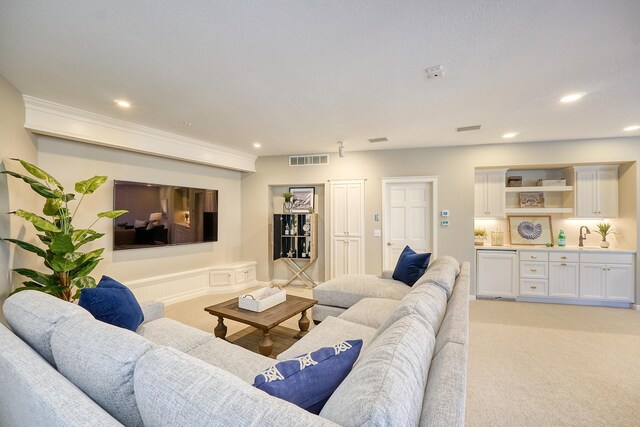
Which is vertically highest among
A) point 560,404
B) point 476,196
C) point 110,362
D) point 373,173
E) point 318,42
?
point 318,42

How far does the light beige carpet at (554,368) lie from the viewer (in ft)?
6.53

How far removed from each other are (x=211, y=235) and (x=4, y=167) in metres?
2.80

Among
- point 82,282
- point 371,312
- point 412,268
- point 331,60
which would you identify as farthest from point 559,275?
point 82,282

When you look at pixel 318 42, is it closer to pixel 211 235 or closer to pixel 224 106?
pixel 224 106

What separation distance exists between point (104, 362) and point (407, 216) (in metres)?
4.65

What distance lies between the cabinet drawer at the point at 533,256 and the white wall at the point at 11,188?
6.26 metres

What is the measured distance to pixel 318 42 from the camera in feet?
6.15

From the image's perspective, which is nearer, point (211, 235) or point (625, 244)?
point (625, 244)

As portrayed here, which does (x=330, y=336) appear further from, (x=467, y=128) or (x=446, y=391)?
(x=467, y=128)

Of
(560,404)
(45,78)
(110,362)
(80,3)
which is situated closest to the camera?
(110,362)

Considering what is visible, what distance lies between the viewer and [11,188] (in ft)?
8.55

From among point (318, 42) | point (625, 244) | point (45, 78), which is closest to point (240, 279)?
point (45, 78)

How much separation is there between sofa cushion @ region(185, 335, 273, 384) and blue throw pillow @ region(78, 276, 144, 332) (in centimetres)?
48

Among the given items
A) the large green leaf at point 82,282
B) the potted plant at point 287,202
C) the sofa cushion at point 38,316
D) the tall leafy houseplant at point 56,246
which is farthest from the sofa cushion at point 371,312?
the potted plant at point 287,202
